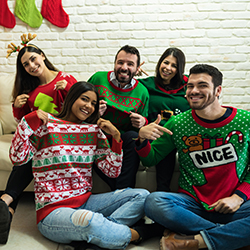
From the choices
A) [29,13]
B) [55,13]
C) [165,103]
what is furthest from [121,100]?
[29,13]

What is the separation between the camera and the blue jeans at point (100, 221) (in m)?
1.21

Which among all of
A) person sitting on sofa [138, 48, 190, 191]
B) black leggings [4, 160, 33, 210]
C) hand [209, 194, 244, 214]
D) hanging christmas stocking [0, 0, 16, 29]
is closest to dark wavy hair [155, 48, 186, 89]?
person sitting on sofa [138, 48, 190, 191]

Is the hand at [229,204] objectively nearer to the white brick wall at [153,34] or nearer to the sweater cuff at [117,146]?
the sweater cuff at [117,146]

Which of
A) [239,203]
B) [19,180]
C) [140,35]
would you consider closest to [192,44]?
[140,35]

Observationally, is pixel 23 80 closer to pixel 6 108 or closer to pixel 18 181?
pixel 6 108

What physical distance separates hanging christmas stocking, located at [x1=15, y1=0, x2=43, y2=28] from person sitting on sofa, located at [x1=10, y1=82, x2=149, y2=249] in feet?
4.71

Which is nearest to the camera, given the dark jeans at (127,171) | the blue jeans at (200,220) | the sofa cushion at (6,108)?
the blue jeans at (200,220)

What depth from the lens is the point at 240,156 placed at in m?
1.34

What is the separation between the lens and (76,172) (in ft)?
4.60

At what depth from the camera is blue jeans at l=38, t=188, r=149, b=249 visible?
47.4 inches

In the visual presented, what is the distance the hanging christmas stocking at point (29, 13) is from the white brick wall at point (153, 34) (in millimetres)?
43

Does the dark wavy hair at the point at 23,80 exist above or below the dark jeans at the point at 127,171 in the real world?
above

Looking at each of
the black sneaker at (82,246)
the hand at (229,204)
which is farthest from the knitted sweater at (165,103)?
the black sneaker at (82,246)

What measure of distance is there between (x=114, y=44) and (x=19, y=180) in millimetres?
1603
